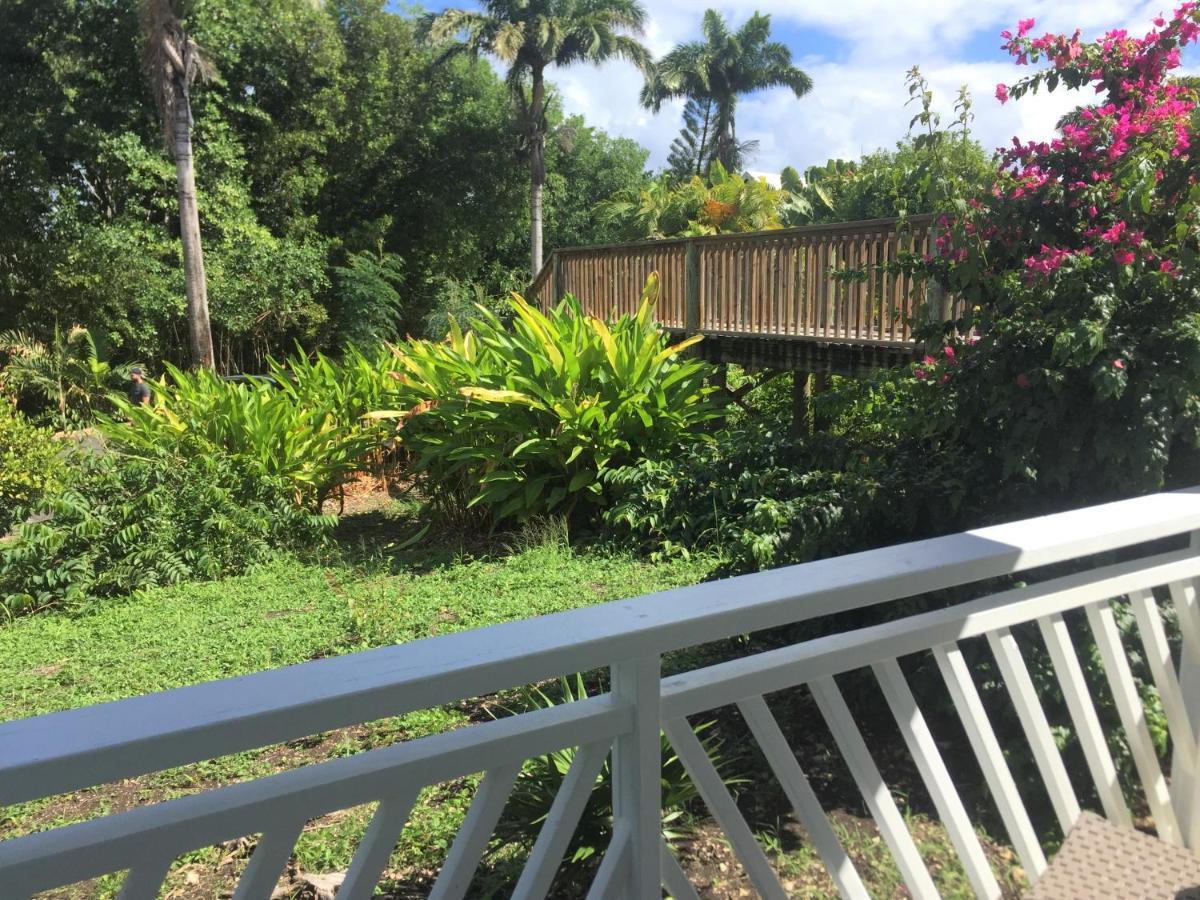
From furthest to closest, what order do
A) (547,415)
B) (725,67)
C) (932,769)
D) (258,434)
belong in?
(725,67) → (258,434) → (547,415) → (932,769)

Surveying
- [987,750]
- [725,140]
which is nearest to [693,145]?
[725,140]

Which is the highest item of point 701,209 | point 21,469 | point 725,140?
point 725,140

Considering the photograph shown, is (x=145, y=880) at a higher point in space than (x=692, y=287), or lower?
lower

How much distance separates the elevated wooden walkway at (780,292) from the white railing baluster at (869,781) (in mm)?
Answer: 4789

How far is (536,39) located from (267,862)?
24170 millimetres

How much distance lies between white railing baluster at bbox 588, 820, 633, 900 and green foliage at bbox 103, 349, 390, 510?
19.9 ft

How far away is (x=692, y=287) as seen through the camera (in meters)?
9.72

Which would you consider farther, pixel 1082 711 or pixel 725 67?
pixel 725 67

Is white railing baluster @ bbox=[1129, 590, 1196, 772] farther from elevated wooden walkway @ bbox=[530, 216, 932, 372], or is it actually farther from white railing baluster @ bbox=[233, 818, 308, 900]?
elevated wooden walkway @ bbox=[530, 216, 932, 372]

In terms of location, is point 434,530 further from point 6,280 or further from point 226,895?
point 6,280

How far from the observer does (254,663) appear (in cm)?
409

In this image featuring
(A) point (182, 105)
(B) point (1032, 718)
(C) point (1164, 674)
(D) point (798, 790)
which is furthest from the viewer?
(A) point (182, 105)

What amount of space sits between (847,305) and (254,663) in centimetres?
553

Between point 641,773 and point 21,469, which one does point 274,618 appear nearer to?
point 21,469
